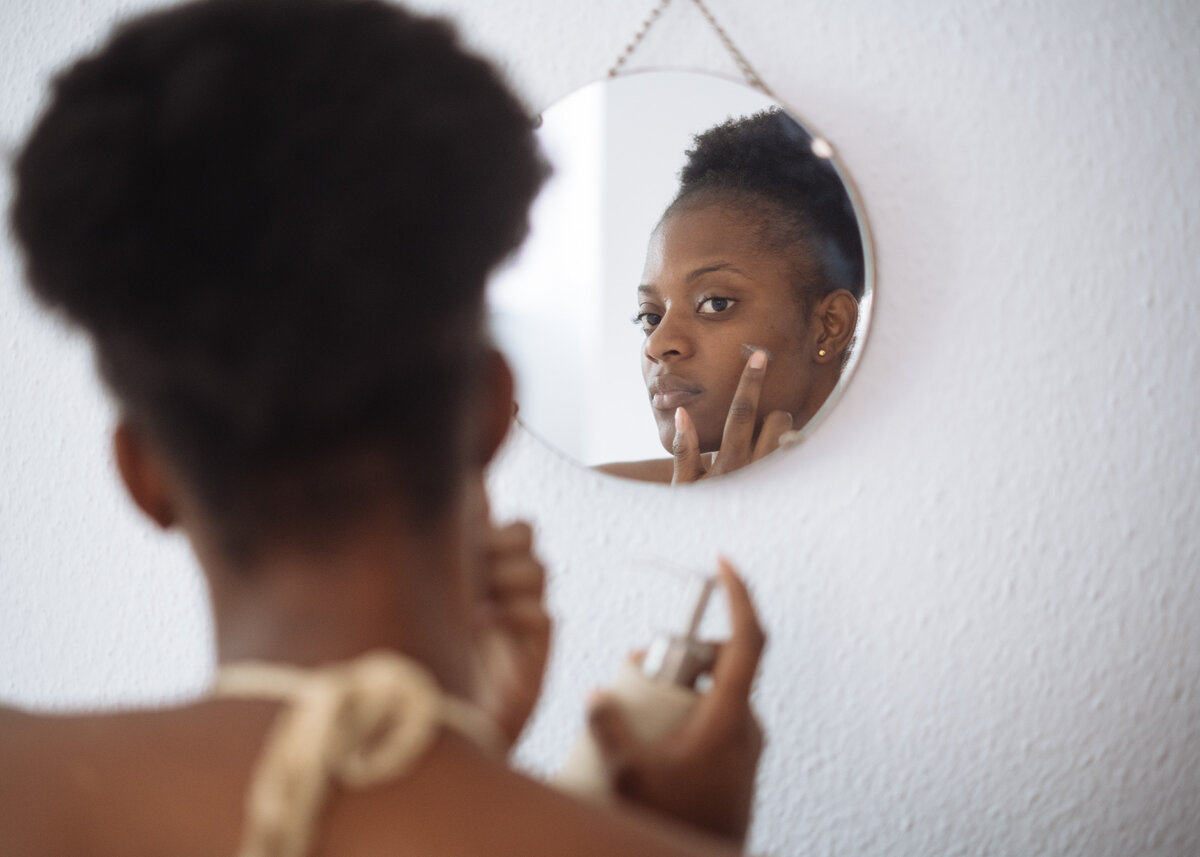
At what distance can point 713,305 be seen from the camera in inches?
23.7

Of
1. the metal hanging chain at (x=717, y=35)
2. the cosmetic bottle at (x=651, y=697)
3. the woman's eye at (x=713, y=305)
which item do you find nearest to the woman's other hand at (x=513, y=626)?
the cosmetic bottle at (x=651, y=697)

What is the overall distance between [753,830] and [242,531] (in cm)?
48

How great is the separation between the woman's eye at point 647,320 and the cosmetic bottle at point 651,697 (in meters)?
0.26

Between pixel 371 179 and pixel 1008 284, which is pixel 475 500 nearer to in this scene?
pixel 371 179

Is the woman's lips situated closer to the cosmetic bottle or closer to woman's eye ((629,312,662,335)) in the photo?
woman's eye ((629,312,662,335))

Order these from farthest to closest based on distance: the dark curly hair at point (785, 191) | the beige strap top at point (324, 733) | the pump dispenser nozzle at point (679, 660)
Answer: the dark curly hair at point (785, 191), the pump dispenser nozzle at point (679, 660), the beige strap top at point (324, 733)

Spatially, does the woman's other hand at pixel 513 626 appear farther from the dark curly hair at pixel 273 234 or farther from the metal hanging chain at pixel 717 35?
the metal hanging chain at pixel 717 35

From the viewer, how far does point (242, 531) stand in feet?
0.99

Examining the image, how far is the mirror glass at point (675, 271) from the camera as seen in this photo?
1.93 ft

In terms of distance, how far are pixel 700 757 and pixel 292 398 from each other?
0.69ft

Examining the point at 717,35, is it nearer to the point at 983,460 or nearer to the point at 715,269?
the point at 715,269

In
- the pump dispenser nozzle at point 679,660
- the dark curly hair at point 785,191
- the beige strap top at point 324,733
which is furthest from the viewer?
the dark curly hair at point 785,191

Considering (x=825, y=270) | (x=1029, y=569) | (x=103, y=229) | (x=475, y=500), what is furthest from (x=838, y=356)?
(x=103, y=229)

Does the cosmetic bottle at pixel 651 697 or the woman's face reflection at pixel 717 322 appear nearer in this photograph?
the cosmetic bottle at pixel 651 697
